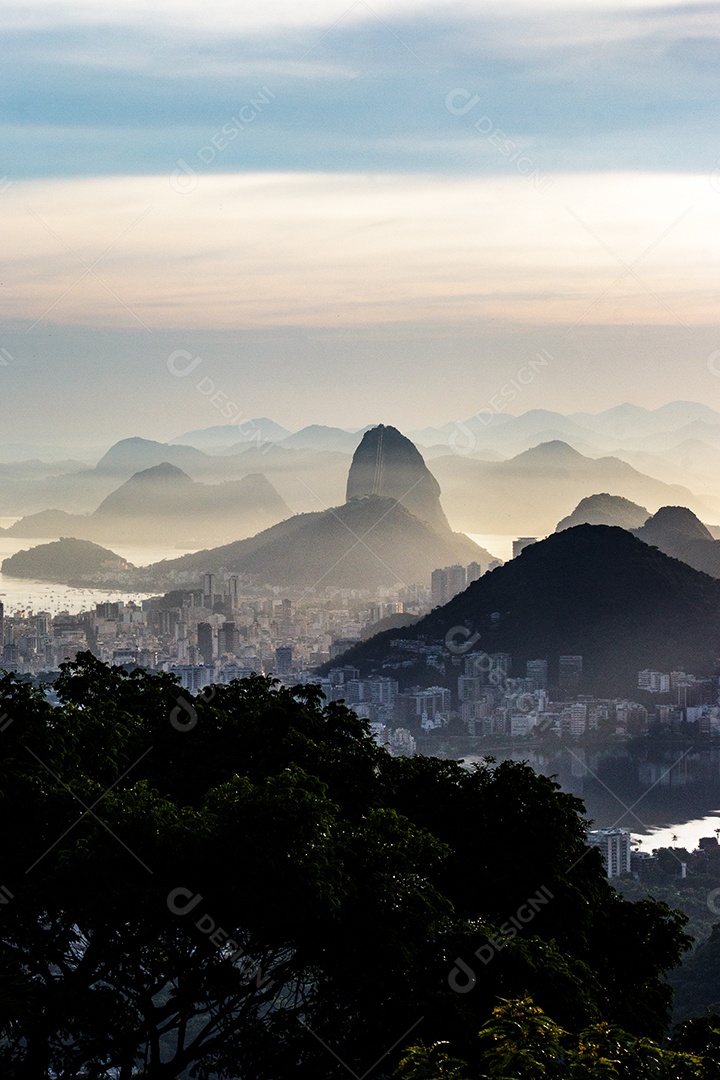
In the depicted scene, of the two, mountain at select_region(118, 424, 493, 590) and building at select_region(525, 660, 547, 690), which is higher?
mountain at select_region(118, 424, 493, 590)

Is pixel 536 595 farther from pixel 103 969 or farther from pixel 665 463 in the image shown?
pixel 665 463

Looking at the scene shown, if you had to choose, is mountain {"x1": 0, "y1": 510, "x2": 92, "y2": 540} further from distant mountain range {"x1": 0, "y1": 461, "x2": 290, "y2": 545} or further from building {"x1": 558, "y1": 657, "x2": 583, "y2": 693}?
building {"x1": 558, "y1": 657, "x2": 583, "y2": 693}

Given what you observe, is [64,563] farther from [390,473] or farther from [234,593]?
[390,473]

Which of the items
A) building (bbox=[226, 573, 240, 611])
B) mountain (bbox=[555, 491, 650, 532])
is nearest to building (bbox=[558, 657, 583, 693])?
building (bbox=[226, 573, 240, 611])

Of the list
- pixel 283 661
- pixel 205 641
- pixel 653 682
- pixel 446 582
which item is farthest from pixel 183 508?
pixel 653 682

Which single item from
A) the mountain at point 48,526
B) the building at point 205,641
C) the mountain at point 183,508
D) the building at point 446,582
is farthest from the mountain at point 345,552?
the building at point 205,641

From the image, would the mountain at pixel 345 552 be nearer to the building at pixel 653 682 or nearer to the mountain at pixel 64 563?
the mountain at pixel 64 563
